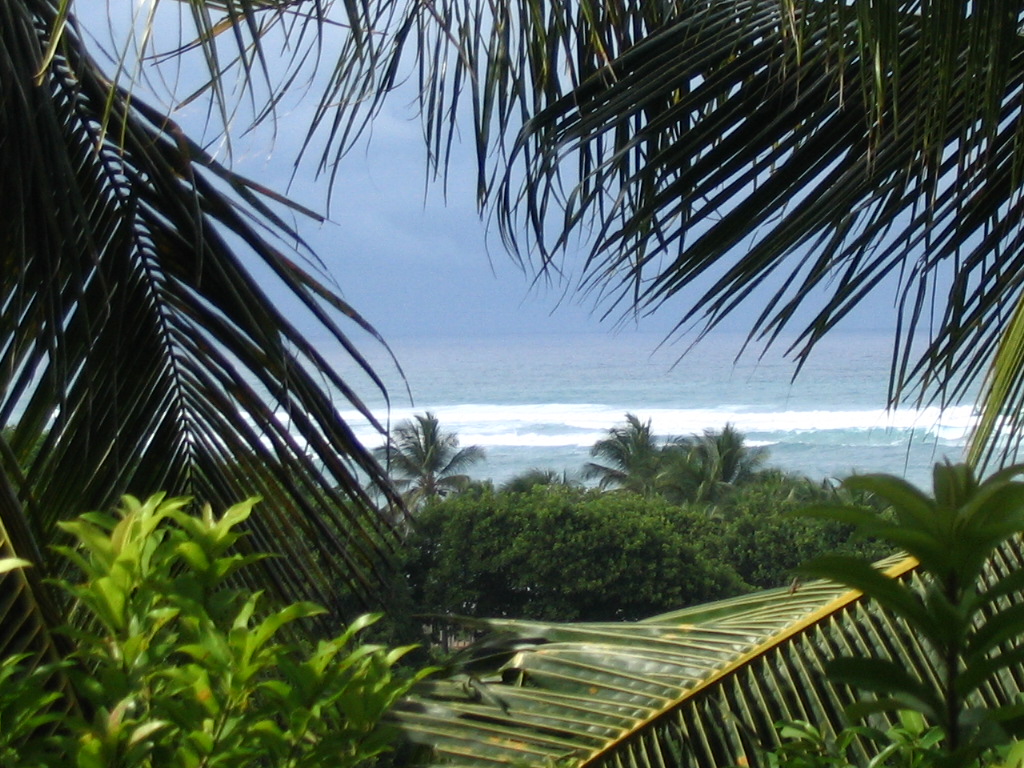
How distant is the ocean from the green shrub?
24911mm

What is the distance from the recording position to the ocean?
37031 mm

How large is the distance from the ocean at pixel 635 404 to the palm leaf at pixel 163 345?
24237 millimetres

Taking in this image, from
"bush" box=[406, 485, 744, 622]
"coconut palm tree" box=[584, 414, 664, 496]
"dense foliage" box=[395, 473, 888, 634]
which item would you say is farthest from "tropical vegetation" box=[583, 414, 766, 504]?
"bush" box=[406, 485, 744, 622]

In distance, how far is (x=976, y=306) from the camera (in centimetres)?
125

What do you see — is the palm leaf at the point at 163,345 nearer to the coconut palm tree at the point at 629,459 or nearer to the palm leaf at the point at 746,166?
the palm leaf at the point at 746,166

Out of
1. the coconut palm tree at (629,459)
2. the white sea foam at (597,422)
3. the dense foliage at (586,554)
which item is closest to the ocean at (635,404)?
the white sea foam at (597,422)

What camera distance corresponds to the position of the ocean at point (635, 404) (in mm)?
37031

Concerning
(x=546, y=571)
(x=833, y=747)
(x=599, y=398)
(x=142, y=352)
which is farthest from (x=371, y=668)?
(x=599, y=398)

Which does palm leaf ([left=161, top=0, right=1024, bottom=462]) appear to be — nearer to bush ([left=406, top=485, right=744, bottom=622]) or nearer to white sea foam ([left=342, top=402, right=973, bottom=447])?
bush ([left=406, top=485, right=744, bottom=622])

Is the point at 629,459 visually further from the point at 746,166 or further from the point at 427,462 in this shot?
the point at 746,166

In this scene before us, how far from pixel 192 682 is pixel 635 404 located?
51.0 m

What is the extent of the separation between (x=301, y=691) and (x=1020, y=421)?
851 millimetres

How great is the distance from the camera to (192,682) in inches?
22.3

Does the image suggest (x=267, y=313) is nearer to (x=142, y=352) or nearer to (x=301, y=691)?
(x=142, y=352)
